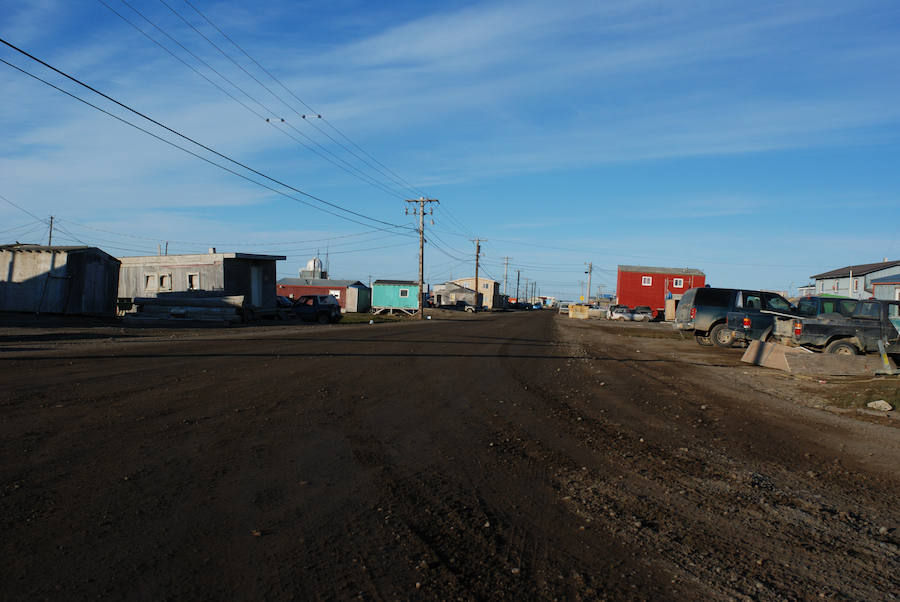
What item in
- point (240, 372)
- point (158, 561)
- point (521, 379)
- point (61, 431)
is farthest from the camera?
point (521, 379)

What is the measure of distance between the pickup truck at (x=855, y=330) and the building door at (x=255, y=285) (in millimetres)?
28621

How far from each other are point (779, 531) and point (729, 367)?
1290cm

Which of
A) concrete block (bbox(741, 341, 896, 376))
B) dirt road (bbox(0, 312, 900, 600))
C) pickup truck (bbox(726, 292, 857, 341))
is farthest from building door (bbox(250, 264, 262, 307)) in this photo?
concrete block (bbox(741, 341, 896, 376))

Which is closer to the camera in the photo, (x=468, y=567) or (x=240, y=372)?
(x=468, y=567)

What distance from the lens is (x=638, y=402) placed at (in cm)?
1012

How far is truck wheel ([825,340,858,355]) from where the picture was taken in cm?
1580

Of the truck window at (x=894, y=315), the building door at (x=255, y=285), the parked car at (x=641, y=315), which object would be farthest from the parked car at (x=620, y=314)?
the truck window at (x=894, y=315)

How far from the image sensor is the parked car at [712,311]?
22.1 m

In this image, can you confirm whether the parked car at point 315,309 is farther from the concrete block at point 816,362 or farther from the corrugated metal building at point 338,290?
the corrugated metal building at point 338,290

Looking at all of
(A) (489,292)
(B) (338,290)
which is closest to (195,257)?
(B) (338,290)

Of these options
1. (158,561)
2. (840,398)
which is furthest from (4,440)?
(840,398)

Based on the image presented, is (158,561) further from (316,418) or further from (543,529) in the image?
(316,418)

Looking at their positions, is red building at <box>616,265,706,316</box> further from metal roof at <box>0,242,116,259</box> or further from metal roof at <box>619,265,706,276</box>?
metal roof at <box>0,242,116,259</box>

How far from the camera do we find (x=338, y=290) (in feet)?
268
